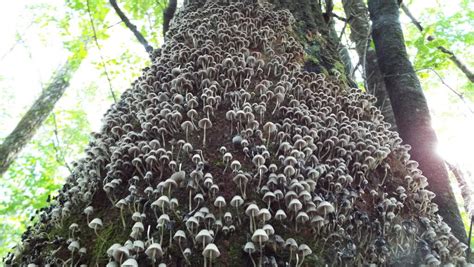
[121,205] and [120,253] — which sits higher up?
[121,205]

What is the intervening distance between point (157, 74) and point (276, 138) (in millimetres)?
1369

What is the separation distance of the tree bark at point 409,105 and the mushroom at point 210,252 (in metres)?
2.90

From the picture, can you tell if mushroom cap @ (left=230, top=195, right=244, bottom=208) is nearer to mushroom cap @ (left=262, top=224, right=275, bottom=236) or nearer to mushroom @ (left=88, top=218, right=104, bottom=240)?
mushroom cap @ (left=262, top=224, right=275, bottom=236)

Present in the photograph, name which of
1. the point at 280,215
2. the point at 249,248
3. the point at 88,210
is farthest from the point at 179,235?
the point at 88,210

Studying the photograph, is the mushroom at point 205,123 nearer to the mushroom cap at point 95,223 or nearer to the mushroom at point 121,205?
the mushroom at point 121,205

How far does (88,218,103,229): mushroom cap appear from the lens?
2.16m

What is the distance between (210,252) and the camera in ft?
6.07

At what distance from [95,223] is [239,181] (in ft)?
3.20

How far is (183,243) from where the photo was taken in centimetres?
193

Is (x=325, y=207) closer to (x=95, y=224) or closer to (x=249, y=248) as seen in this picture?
(x=249, y=248)

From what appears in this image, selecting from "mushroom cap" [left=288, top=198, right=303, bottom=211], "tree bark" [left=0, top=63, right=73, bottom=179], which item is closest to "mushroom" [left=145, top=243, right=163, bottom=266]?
"mushroom cap" [left=288, top=198, right=303, bottom=211]

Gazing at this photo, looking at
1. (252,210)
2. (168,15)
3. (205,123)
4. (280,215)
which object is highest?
(168,15)

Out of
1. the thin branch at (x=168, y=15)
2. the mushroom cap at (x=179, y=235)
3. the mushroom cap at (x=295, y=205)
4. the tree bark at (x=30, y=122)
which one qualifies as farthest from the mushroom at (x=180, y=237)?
the tree bark at (x=30, y=122)

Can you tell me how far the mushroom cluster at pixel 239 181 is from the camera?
2.00 meters
